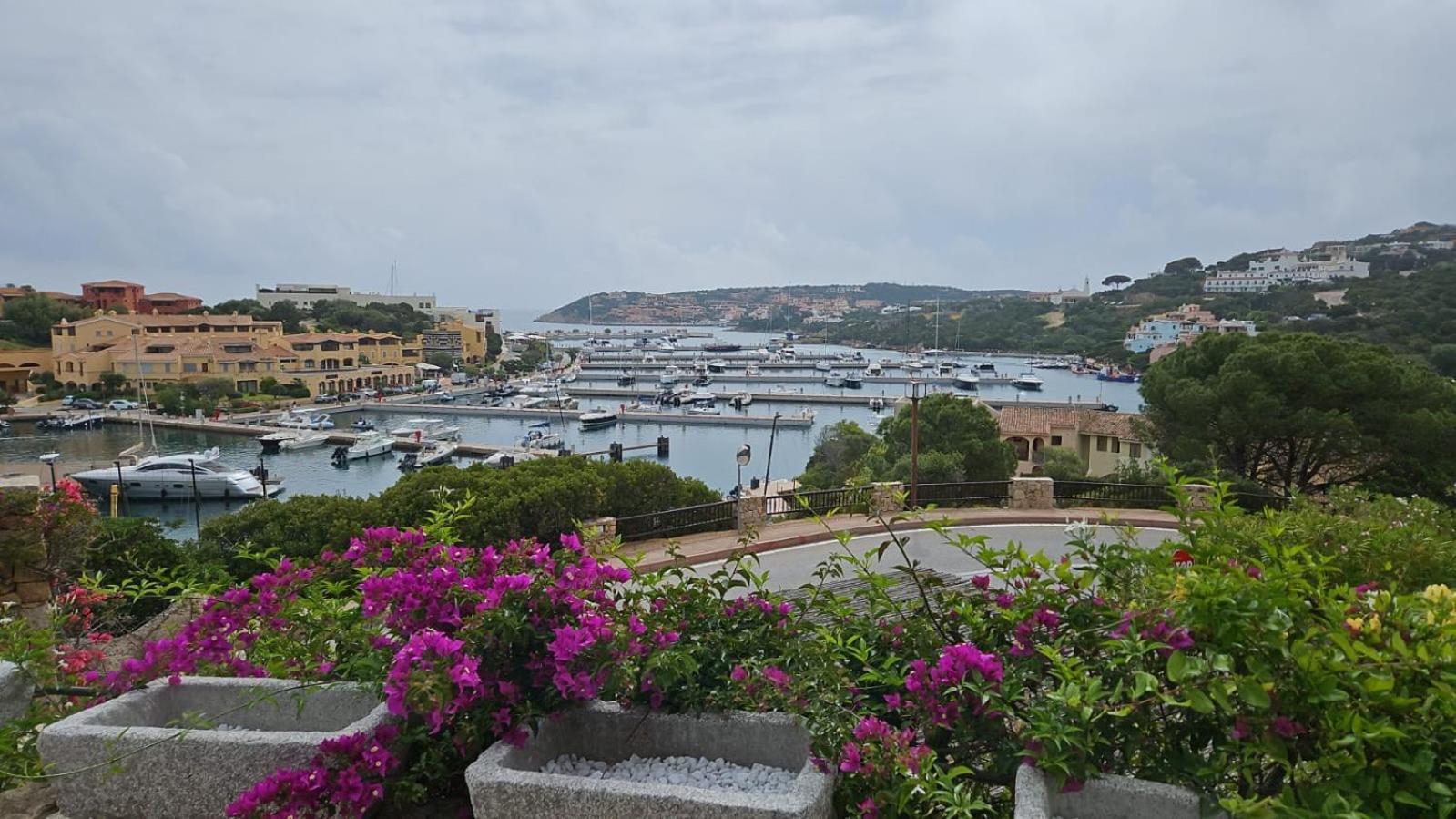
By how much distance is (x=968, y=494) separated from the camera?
553 inches

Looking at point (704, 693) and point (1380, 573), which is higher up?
point (704, 693)

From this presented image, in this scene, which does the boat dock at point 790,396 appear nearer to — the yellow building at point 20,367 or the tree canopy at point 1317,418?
the yellow building at point 20,367

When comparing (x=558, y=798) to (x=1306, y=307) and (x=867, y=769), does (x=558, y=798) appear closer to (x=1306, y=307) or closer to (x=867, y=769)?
(x=867, y=769)

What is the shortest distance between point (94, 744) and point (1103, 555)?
112 inches

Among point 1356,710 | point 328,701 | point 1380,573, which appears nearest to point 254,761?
point 328,701

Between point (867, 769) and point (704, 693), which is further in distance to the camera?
point (704, 693)

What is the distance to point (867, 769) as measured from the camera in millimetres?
2016

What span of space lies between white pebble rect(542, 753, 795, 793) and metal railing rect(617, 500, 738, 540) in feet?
29.5

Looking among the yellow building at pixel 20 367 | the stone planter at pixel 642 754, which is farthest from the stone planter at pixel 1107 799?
the yellow building at pixel 20 367

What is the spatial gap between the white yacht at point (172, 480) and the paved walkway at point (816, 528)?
35119 millimetres

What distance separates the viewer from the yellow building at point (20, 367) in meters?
67.8

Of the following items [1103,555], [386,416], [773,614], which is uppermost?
[1103,555]

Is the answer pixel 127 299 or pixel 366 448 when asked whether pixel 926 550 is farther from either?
pixel 127 299

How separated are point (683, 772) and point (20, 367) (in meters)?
88.4
